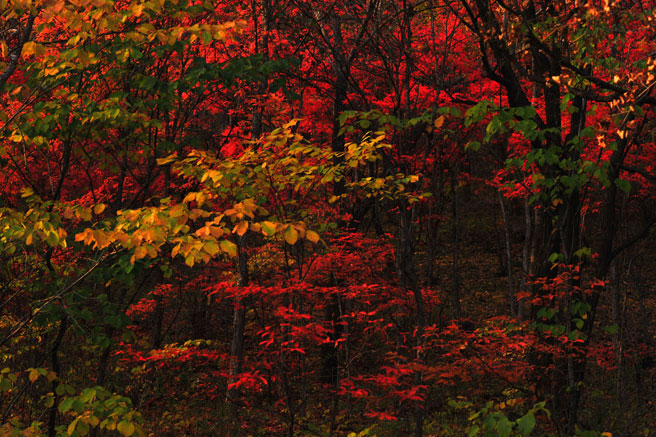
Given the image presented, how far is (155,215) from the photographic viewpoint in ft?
10.8

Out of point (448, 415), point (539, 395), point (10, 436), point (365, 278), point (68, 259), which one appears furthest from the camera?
point (448, 415)

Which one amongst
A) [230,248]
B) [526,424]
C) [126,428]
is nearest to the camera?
[230,248]

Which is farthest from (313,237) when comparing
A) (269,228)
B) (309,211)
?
(309,211)

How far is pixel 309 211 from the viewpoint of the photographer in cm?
737

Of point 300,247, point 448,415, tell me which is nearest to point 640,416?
point 448,415

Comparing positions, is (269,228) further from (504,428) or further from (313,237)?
(504,428)

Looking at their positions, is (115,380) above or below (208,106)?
below

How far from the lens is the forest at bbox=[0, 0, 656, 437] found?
4.35m

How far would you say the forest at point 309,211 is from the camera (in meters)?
4.35

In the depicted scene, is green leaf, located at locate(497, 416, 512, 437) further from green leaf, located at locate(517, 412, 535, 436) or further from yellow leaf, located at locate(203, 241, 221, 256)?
yellow leaf, located at locate(203, 241, 221, 256)

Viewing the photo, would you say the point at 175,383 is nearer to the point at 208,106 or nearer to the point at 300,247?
the point at 208,106

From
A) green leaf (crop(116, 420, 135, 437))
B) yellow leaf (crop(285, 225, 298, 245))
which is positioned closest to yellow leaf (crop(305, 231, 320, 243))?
yellow leaf (crop(285, 225, 298, 245))

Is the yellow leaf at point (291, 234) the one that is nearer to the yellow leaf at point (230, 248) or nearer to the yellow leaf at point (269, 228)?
the yellow leaf at point (269, 228)

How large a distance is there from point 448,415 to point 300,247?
7.00m
